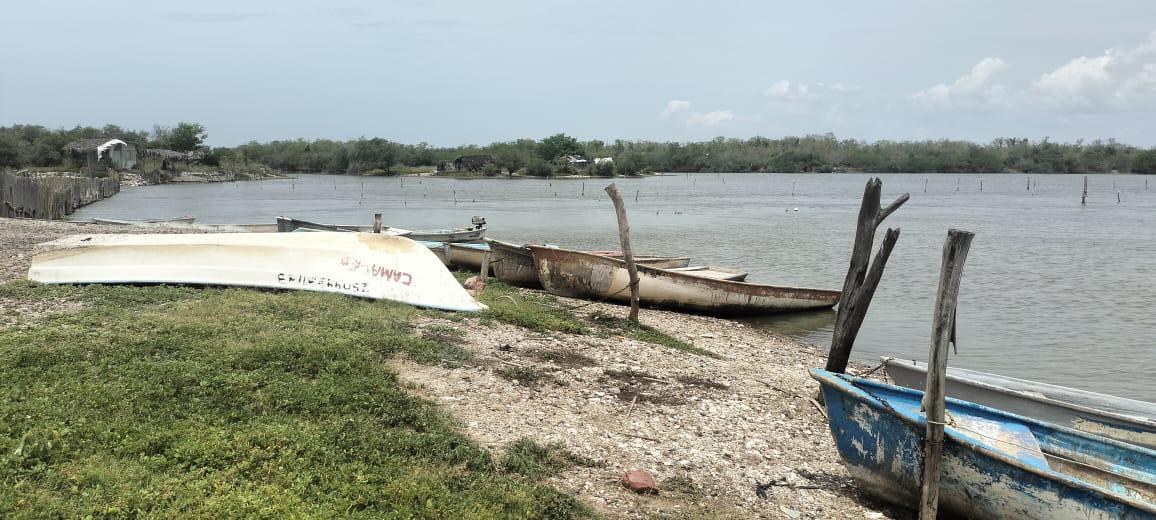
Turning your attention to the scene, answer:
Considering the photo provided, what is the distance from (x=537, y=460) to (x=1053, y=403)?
18.6 feet

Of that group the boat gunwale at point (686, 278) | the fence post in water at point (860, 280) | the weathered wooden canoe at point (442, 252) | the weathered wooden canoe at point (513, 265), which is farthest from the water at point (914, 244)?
the weathered wooden canoe at point (442, 252)

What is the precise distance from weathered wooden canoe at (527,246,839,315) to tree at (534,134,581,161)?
325 feet

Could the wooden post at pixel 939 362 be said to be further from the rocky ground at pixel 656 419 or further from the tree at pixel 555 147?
the tree at pixel 555 147

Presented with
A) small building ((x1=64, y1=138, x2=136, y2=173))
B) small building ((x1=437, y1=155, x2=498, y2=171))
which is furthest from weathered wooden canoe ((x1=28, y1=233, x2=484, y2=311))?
small building ((x1=437, y1=155, x2=498, y2=171))

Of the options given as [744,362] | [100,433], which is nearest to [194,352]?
[100,433]

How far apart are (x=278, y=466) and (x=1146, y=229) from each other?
4492cm

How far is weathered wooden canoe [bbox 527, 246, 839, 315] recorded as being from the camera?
50.1 ft

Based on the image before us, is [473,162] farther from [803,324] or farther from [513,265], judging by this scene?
[803,324]

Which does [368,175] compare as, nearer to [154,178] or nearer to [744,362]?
[154,178]

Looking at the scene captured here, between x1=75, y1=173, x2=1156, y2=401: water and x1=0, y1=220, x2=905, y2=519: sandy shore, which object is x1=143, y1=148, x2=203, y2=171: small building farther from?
x1=0, y1=220, x2=905, y2=519: sandy shore

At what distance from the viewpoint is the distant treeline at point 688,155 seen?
11006 centimetres

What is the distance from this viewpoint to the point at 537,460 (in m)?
6.17

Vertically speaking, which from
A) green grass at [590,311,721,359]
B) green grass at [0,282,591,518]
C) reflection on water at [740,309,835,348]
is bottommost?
reflection on water at [740,309,835,348]

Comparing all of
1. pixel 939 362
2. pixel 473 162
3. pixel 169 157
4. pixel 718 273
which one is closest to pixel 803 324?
pixel 718 273
